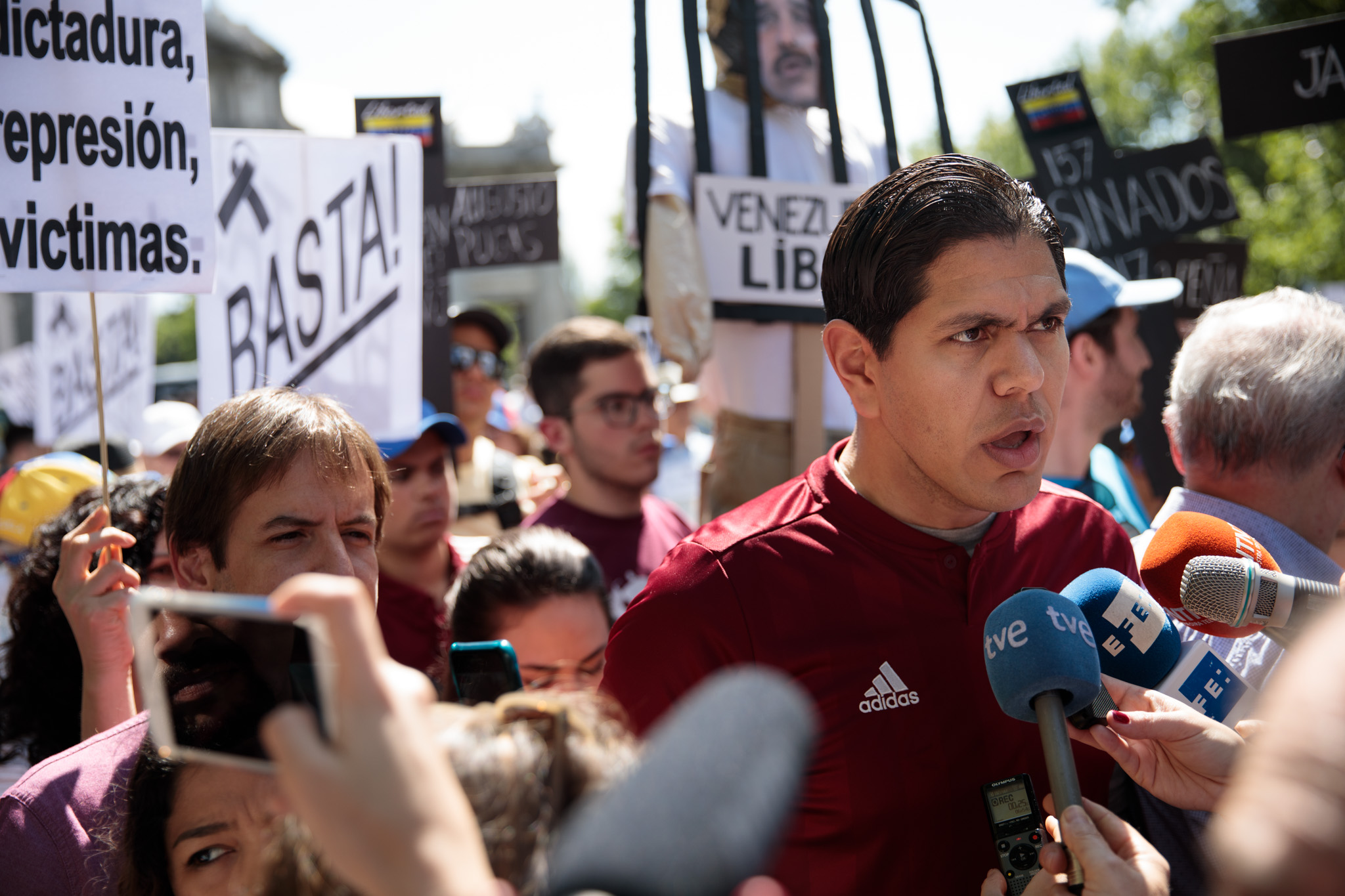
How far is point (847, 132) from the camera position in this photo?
179 inches

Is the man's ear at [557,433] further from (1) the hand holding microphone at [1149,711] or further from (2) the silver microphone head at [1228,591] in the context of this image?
(2) the silver microphone head at [1228,591]

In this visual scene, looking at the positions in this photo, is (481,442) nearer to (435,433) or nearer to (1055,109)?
(435,433)

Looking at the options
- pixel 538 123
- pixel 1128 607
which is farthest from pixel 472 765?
pixel 538 123

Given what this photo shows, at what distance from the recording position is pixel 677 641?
2135 millimetres

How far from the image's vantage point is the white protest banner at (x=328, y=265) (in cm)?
405

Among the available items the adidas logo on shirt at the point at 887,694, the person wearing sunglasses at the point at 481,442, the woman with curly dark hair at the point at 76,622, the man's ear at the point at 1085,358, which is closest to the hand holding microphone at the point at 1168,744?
the adidas logo on shirt at the point at 887,694

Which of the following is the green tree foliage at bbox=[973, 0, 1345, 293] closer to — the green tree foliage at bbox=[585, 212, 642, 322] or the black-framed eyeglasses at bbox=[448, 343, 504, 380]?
the black-framed eyeglasses at bbox=[448, 343, 504, 380]

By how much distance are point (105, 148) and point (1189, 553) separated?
9.82 ft

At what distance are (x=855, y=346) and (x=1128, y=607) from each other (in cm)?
80

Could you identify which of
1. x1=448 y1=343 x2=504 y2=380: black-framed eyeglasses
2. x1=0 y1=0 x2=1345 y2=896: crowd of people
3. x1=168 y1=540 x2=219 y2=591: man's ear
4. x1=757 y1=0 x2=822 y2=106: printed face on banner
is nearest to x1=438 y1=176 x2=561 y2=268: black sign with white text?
x1=448 y1=343 x2=504 y2=380: black-framed eyeglasses

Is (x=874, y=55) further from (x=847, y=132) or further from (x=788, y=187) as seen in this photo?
(x=788, y=187)

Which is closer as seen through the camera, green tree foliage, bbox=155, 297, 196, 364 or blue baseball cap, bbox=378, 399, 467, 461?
blue baseball cap, bbox=378, 399, 467, 461

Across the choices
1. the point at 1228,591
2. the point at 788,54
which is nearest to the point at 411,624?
the point at 788,54

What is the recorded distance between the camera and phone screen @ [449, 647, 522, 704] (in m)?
1.54
